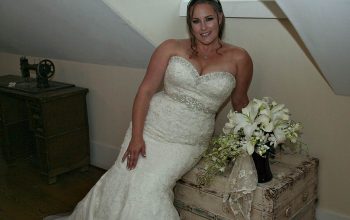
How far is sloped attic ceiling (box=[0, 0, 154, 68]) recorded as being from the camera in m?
2.52

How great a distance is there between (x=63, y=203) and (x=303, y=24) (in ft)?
6.56

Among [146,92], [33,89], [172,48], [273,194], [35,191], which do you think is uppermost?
[172,48]

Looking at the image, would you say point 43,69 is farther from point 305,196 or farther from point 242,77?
point 305,196

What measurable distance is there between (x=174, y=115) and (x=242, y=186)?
544 mm

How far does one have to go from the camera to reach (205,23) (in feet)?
6.65

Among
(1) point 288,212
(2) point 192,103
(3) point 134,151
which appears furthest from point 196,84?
(1) point 288,212

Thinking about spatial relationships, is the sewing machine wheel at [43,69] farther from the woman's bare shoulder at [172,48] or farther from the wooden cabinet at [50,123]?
the woman's bare shoulder at [172,48]

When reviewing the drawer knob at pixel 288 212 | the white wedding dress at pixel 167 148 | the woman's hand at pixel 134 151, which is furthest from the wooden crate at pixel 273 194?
the woman's hand at pixel 134 151

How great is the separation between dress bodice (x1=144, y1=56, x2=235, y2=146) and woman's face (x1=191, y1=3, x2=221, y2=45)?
0.51 ft

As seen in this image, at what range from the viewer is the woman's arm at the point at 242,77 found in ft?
6.97

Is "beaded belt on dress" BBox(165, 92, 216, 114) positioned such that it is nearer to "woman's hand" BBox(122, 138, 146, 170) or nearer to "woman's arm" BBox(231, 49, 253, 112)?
"woman's arm" BBox(231, 49, 253, 112)

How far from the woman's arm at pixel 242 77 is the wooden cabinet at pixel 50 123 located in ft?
4.88

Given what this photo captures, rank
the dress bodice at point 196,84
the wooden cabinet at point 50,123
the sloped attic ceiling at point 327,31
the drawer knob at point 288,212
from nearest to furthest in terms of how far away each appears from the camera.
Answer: the sloped attic ceiling at point 327,31, the drawer knob at point 288,212, the dress bodice at point 196,84, the wooden cabinet at point 50,123

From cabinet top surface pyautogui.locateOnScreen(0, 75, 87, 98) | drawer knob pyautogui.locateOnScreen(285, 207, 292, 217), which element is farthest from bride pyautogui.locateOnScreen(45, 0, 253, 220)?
cabinet top surface pyautogui.locateOnScreen(0, 75, 87, 98)
